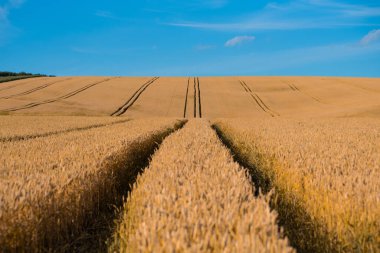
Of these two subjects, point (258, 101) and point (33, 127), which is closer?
point (33, 127)

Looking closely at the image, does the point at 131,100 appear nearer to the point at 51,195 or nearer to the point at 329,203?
the point at 51,195

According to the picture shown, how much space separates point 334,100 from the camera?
52750 mm

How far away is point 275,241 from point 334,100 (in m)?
53.9

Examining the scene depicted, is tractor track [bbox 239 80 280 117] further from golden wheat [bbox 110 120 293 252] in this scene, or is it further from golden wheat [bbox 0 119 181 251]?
golden wheat [bbox 110 120 293 252]

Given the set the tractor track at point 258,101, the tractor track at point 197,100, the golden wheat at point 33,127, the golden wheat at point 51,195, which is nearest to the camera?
the golden wheat at point 51,195

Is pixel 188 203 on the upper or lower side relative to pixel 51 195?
upper

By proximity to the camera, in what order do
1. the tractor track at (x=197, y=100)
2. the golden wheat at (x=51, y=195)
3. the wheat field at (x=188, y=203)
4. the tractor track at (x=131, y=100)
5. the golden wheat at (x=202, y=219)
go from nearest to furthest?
the golden wheat at (x=202, y=219) < the wheat field at (x=188, y=203) < the golden wheat at (x=51, y=195) < the tractor track at (x=131, y=100) < the tractor track at (x=197, y=100)

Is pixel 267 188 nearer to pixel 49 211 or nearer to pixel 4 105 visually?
pixel 49 211

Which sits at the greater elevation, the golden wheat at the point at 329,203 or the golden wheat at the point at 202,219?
the golden wheat at the point at 202,219

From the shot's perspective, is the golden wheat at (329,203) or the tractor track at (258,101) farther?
the tractor track at (258,101)

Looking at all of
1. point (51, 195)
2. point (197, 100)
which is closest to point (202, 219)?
point (51, 195)

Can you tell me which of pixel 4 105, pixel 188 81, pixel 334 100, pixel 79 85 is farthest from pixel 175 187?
pixel 188 81

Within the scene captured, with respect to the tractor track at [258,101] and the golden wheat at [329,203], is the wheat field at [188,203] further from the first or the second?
the tractor track at [258,101]

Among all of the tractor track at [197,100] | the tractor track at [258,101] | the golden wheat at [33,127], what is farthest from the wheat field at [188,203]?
the tractor track at [258,101]
